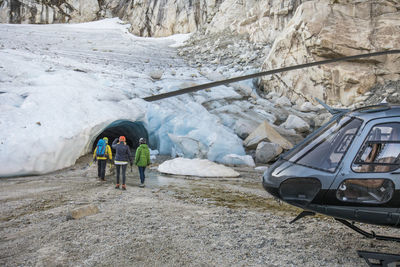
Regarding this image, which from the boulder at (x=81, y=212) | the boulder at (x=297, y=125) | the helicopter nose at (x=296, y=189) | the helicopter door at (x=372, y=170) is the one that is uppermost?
the helicopter door at (x=372, y=170)

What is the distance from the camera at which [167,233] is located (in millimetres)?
3338

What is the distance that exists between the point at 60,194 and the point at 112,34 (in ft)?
75.2

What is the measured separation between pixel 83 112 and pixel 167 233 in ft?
20.7

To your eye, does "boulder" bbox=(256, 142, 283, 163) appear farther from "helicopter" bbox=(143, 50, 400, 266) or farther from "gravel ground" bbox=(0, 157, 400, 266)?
"helicopter" bbox=(143, 50, 400, 266)

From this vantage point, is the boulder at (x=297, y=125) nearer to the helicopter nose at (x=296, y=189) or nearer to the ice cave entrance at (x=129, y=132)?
the ice cave entrance at (x=129, y=132)

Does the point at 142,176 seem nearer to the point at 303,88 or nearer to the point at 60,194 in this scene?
the point at 60,194

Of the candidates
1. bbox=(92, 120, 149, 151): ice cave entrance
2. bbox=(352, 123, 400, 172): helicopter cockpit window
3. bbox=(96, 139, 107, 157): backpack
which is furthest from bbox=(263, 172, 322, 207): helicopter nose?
bbox=(92, 120, 149, 151): ice cave entrance

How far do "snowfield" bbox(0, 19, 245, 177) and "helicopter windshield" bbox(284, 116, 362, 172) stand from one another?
6.66 metres

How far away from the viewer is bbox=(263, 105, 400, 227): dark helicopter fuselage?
7.63 feet

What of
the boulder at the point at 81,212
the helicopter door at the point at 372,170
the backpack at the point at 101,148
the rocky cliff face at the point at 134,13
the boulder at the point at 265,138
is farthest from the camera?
the rocky cliff face at the point at 134,13

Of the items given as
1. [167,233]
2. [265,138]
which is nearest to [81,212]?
[167,233]

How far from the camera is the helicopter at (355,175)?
7.64ft

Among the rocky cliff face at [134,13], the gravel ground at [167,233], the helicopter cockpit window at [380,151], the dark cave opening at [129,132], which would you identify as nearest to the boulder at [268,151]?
the gravel ground at [167,233]

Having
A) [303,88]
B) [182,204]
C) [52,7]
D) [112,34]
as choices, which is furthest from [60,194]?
[52,7]
